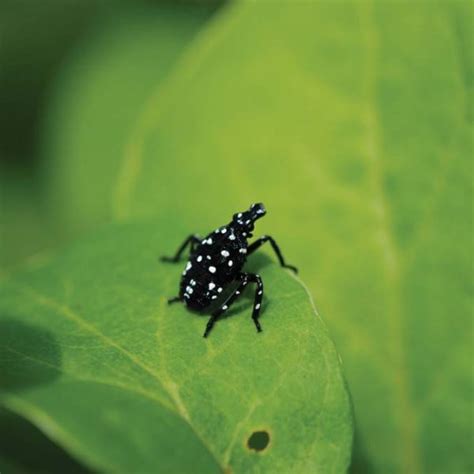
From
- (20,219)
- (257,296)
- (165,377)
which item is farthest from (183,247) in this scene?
(20,219)

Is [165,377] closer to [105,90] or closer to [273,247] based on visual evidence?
[273,247]

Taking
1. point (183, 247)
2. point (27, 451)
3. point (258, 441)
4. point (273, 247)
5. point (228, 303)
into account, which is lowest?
point (27, 451)

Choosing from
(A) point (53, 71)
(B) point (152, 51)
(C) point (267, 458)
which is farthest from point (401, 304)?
→ (A) point (53, 71)

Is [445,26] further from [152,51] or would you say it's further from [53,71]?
[53,71]

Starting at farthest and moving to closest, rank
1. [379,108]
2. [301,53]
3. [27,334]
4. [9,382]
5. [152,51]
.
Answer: [152,51] < [301,53] < [379,108] < [27,334] < [9,382]

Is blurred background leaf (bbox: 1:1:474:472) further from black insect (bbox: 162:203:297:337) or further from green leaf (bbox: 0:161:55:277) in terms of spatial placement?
green leaf (bbox: 0:161:55:277)

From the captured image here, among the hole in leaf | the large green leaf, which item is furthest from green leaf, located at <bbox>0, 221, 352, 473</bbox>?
the large green leaf
